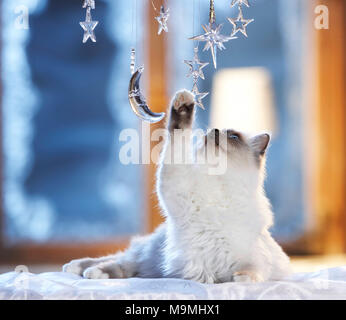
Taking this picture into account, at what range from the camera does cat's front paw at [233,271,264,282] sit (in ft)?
3.08

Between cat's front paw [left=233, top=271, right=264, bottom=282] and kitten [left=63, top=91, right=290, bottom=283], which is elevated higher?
kitten [left=63, top=91, right=290, bottom=283]

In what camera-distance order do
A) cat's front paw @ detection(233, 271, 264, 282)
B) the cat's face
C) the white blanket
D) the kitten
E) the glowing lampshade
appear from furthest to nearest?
the glowing lampshade, the cat's face, the kitten, cat's front paw @ detection(233, 271, 264, 282), the white blanket

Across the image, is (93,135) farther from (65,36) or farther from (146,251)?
(146,251)

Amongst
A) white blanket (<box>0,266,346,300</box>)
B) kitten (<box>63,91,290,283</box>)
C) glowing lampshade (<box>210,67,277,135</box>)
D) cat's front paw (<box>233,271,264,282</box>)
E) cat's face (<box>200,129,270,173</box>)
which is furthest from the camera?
glowing lampshade (<box>210,67,277,135</box>)

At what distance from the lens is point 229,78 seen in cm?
263

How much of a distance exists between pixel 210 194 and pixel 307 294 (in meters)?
0.37

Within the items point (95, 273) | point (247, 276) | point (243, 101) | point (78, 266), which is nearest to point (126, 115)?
point (243, 101)

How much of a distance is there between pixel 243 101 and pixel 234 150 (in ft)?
4.83

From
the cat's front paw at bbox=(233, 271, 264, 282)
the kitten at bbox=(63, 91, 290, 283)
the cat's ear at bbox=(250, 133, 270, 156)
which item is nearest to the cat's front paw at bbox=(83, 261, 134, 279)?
the kitten at bbox=(63, 91, 290, 283)

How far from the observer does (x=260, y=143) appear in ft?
4.00

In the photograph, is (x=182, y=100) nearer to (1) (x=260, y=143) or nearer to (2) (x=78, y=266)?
(1) (x=260, y=143)

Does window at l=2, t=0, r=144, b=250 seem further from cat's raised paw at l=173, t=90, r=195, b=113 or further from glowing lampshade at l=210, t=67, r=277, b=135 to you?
cat's raised paw at l=173, t=90, r=195, b=113

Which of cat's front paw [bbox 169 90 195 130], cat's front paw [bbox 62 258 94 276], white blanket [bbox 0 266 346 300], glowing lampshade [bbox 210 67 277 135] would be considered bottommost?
cat's front paw [bbox 62 258 94 276]

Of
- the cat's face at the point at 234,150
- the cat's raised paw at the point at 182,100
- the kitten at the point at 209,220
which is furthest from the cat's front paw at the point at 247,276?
the cat's raised paw at the point at 182,100
